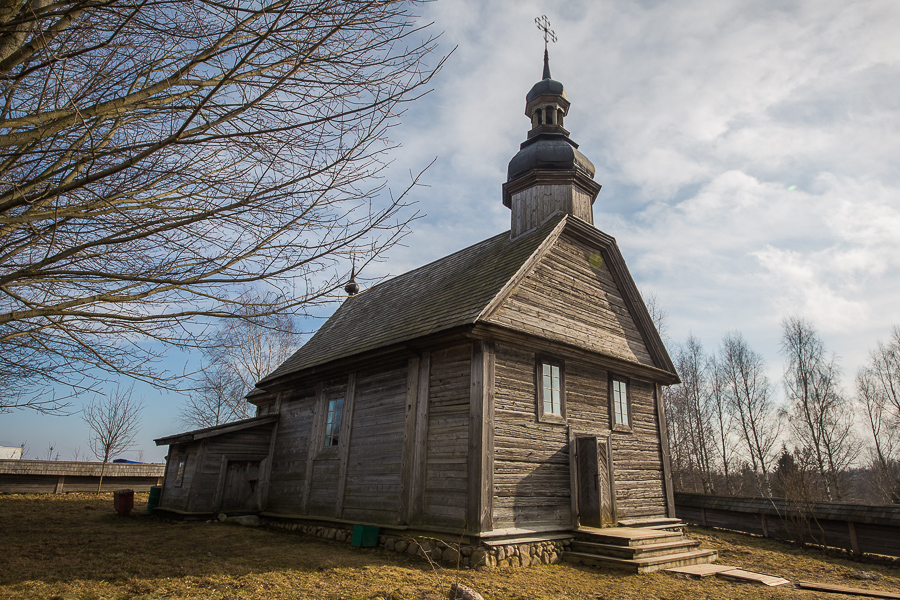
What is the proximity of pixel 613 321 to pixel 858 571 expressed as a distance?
709cm

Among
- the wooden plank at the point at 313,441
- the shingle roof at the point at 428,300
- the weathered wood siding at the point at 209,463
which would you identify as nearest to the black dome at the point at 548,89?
the shingle roof at the point at 428,300

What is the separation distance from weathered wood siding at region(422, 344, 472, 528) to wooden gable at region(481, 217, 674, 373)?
1.30 metres

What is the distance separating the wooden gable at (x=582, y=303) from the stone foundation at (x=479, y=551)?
159 inches

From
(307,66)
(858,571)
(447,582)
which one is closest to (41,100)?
(307,66)

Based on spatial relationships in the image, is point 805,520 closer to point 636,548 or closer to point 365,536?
point 636,548

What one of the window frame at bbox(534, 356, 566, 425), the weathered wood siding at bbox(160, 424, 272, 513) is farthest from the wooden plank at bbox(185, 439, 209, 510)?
the window frame at bbox(534, 356, 566, 425)

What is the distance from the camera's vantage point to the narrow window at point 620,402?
42.5ft

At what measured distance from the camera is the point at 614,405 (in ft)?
42.5

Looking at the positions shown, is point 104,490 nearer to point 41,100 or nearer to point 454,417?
point 454,417

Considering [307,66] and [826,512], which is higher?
[307,66]

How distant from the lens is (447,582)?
777 centimetres

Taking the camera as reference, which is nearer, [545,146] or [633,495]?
[633,495]

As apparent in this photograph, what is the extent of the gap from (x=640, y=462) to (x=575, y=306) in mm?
4271

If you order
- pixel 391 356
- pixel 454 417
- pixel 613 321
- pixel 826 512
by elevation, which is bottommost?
pixel 826 512
